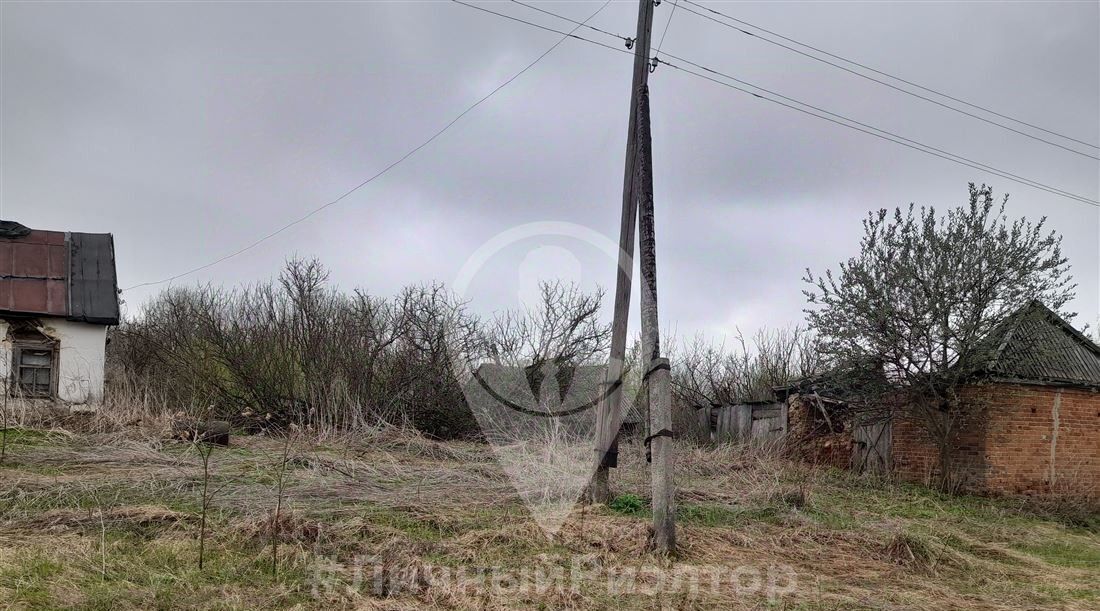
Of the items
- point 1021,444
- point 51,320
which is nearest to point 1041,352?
point 1021,444

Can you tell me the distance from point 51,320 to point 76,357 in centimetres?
85

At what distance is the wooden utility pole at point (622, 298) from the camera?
957cm

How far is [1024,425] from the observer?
46.6 ft

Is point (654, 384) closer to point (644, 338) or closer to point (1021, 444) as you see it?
point (644, 338)

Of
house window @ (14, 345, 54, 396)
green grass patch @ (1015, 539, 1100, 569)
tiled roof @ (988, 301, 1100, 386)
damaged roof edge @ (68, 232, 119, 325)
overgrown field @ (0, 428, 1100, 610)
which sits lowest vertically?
green grass patch @ (1015, 539, 1100, 569)

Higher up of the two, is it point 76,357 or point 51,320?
point 51,320

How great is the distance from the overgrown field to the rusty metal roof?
4327 mm

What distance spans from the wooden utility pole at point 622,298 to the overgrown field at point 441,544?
54 cm

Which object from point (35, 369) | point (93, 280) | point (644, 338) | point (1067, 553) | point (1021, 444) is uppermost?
point (93, 280)

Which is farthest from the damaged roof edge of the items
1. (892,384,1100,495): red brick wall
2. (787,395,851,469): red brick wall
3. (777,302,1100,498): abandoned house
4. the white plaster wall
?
(892,384,1100,495): red brick wall

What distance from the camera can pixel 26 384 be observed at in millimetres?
15039

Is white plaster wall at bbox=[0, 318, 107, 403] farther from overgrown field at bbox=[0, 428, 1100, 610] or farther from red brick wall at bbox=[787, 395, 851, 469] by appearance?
red brick wall at bbox=[787, 395, 851, 469]

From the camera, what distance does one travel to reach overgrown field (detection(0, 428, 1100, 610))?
577 cm

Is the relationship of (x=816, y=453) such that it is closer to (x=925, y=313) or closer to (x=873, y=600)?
(x=925, y=313)
